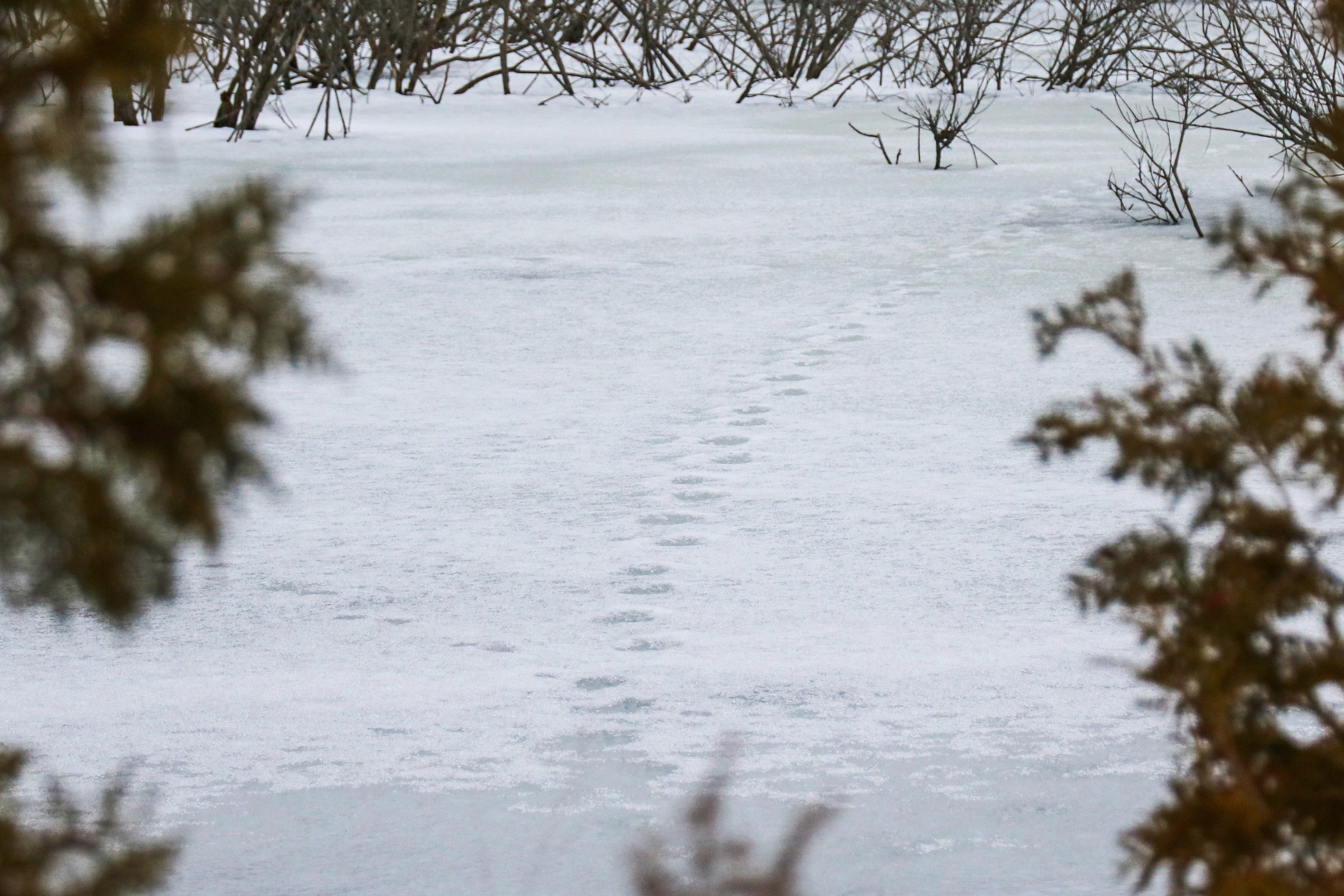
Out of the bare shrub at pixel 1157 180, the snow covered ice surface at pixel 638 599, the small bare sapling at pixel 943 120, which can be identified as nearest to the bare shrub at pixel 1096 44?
the small bare sapling at pixel 943 120

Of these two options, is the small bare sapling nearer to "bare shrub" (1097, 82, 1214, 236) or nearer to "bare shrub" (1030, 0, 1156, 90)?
"bare shrub" (1030, 0, 1156, 90)

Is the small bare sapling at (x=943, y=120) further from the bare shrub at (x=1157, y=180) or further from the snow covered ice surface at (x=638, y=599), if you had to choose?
the snow covered ice surface at (x=638, y=599)

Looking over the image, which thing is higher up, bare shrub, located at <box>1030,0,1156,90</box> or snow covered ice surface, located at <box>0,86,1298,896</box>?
bare shrub, located at <box>1030,0,1156,90</box>

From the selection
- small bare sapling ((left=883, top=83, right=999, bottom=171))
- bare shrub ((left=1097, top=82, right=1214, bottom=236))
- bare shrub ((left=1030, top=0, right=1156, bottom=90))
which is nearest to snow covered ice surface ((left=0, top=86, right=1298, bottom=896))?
bare shrub ((left=1097, top=82, right=1214, bottom=236))

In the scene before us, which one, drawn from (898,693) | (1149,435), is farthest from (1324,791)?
(898,693)

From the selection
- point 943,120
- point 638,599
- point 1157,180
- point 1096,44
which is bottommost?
point 638,599

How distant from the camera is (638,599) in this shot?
121 inches

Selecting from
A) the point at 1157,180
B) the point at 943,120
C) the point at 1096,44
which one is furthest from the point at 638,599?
the point at 1096,44

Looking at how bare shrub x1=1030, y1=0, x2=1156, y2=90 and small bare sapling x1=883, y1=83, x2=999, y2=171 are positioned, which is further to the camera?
bare shrub x1=1030, y1=0, x2=1156, y2=90

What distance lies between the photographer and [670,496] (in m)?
3.73

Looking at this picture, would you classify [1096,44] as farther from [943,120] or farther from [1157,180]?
[1157,180]

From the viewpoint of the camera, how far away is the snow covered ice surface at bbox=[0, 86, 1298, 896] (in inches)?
85.4

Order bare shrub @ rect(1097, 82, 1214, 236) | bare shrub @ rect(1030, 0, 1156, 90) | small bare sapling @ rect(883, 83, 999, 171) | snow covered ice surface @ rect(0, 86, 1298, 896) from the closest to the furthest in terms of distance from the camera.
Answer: snow covered ice surface @ rect(0, 86, 1298, 896)
bare shrub @ rect(1097, 82, 1214, 236)
small bare sapling @ rect(883, 83, 999, 171)
bare shrub @ rect(1030, 0, 1156, 90)

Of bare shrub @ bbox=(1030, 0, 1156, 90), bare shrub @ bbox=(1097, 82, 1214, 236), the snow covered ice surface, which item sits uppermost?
bare shrub @ bbox=(1030, 0, 1156, 90)
